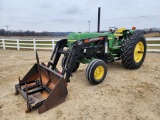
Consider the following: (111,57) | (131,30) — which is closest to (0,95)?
(111,57)

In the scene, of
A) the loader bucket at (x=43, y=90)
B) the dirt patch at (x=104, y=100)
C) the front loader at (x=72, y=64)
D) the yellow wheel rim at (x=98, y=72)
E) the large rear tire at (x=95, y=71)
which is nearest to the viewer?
the dirt patch at (x=104, y=100)

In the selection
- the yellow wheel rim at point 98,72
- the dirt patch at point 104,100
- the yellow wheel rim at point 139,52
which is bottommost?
the dirt patch at point 104,100

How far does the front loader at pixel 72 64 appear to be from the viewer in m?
3.37

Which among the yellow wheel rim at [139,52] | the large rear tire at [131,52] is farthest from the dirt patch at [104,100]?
the yellow wheel rim at [139,52]

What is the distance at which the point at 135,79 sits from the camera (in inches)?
189

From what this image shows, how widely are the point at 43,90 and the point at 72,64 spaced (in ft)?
3.05

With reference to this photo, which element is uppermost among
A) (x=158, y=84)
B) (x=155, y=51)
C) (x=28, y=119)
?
(x=155, y=51)

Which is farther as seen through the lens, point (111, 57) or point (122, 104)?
point (111, 57)

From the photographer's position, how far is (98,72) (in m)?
4.34

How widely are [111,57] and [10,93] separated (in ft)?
10.7

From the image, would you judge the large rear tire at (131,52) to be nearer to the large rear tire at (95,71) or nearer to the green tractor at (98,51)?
the green tractor at (98,51)

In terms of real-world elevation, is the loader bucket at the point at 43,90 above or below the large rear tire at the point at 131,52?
below

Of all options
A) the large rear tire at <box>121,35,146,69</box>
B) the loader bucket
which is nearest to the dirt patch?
the loader bucket

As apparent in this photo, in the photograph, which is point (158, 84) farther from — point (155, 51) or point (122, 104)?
point (155, 51)
